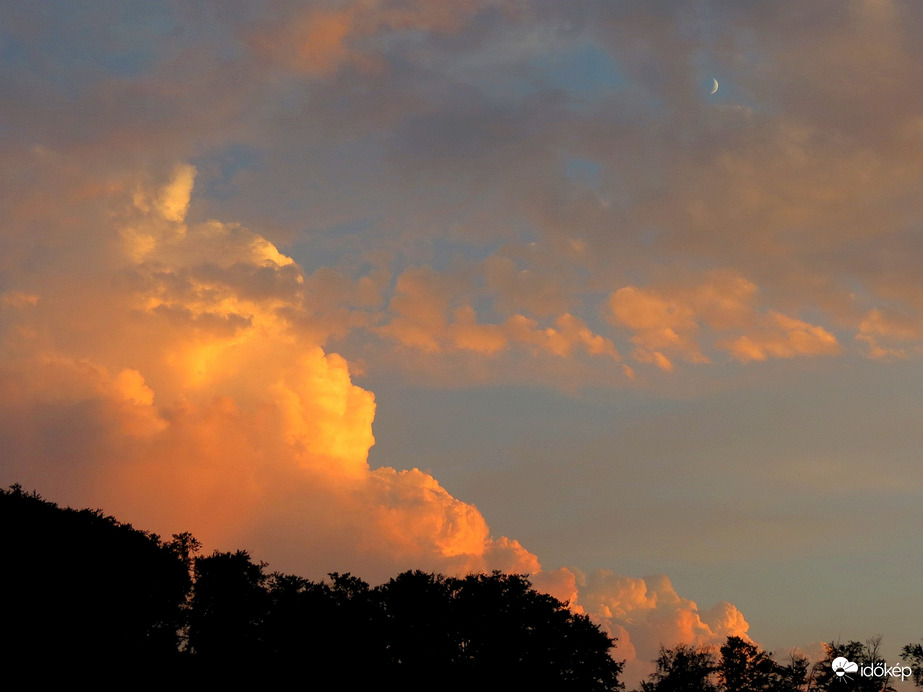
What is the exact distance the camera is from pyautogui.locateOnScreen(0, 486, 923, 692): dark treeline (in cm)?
9575

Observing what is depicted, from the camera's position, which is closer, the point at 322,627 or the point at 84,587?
the point at 84,587

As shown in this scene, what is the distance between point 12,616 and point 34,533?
1043cm

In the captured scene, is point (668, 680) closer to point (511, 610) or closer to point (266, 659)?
point (511, 610)

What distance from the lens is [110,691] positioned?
82.0m

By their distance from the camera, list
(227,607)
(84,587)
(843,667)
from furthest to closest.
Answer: (227,607) < (843,667) < (84,587)

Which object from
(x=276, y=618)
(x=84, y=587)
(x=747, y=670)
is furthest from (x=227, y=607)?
(x=747, y=670)

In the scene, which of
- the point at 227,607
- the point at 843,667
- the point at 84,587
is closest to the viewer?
the point at 84,587

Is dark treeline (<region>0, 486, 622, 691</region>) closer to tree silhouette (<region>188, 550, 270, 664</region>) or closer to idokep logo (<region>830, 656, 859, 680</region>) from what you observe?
tree silhouette (<region>188, 550, 270, 664</region>)

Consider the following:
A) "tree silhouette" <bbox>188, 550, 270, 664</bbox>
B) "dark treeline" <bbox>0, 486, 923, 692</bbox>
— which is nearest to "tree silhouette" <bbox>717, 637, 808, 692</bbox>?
"dark treeline" <bbox>0, 486, 923, 692</bbox>

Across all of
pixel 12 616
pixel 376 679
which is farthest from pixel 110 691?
pixel 376 679

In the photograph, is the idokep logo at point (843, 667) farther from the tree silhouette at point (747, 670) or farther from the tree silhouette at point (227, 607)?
the tree silhouette at point (227, 607)

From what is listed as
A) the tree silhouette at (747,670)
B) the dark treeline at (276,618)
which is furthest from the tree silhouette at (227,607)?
the tree silhouette at (747,670)

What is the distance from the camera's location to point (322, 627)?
110 meters

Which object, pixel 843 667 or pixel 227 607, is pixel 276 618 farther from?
pixel 843 667
